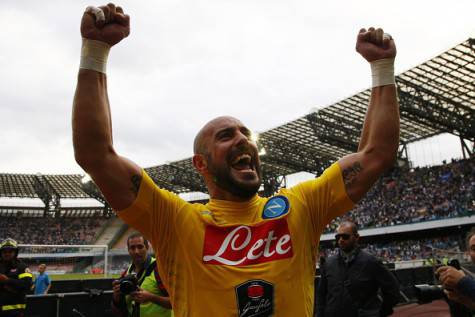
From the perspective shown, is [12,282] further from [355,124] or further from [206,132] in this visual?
[355,124]

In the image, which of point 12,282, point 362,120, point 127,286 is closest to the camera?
point 127,286

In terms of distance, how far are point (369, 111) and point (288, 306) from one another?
2.97 ft

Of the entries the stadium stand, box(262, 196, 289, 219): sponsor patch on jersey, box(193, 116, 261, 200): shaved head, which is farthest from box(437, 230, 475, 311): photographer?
the stadium stand

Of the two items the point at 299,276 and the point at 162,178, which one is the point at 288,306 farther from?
the point at 162,178

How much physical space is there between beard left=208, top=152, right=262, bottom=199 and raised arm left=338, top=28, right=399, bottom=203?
388 millimetres

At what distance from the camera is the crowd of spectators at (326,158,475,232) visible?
84.7ft

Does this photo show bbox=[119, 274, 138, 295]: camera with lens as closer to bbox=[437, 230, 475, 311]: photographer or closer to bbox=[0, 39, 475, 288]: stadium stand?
bbox=[437, 230, 475, 311]: photographer

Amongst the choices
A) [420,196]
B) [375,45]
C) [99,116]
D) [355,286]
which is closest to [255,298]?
[99,116]

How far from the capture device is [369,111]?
6.21ft

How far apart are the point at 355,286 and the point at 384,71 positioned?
321 centimetres

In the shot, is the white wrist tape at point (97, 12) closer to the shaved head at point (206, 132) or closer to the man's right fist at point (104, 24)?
the man's right fist at point (104, 24)

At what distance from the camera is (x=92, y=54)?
1.58m

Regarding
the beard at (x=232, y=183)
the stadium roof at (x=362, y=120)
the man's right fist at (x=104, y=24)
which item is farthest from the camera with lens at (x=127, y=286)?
the stadium roof at (x=362, y=120)

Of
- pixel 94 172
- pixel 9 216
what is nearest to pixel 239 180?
pixel 94 172
